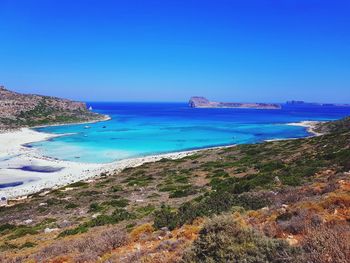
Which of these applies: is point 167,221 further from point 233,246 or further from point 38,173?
point 38,173

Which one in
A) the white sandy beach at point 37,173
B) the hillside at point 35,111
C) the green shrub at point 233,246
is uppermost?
the green shrub at point 233,246

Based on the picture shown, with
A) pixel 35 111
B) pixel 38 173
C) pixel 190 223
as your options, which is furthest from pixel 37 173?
pixel 35 111

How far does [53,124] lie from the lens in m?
134

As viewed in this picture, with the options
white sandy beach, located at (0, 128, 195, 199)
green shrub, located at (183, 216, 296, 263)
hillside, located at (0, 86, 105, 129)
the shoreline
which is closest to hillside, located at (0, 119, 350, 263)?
green shrub, located at (183, 216, 296, 263)

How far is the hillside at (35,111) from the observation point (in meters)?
127

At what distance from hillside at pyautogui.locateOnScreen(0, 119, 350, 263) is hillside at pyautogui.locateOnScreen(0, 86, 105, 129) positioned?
101 metres

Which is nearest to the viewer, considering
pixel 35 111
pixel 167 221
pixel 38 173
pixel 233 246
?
pixel 233 246

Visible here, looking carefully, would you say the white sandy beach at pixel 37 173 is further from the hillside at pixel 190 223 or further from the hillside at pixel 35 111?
the hillside at pixel 35 111

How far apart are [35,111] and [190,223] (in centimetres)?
14850

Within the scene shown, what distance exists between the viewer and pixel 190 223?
12242mm

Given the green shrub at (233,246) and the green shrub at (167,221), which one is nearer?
the green shrub at (233,246)

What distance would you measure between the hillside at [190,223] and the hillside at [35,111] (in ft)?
332

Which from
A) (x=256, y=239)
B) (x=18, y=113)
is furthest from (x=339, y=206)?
(x=18, y=113)

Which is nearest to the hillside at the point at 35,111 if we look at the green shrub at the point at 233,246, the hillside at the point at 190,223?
the hillside at the point at 190,223
